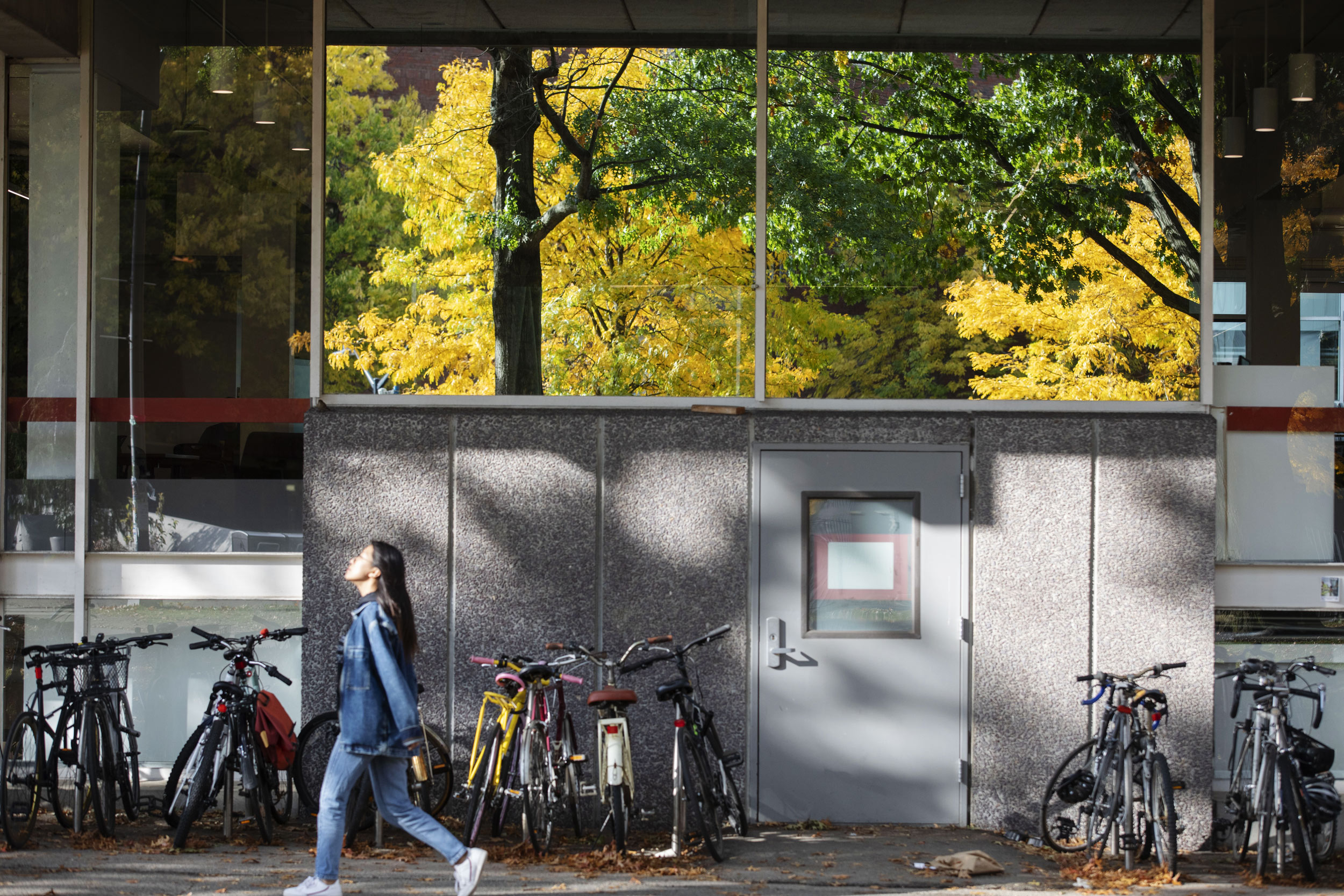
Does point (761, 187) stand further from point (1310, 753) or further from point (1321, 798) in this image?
point (1321, 798)

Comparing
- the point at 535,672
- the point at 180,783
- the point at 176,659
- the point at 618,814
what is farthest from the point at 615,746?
the point at 176,659

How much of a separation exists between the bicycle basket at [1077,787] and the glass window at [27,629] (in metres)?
6.07

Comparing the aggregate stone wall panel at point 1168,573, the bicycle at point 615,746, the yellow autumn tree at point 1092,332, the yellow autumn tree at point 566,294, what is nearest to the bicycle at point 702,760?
the bicycle at point 615,746

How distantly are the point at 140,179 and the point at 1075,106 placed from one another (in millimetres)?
6056

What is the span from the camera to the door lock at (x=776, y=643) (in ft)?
21.6

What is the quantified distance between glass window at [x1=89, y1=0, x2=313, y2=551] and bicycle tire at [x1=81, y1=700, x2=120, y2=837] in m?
1.20

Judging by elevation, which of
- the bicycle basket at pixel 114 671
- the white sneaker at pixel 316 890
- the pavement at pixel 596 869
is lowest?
the pavement at pixel 596 869

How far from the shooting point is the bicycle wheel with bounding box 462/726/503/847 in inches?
229

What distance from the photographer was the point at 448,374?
686 cm

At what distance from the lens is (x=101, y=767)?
20.1 ft

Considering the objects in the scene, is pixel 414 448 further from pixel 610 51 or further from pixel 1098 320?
pixel 1098 320

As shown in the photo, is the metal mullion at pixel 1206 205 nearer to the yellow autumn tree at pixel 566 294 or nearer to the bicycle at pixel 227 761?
the yellow autumn tree at pixel 566 294

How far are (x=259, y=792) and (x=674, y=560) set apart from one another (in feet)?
8.74

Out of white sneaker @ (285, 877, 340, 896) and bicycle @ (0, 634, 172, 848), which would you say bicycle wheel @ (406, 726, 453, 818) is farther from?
bicycle @ (0, 634, 172, 848)
